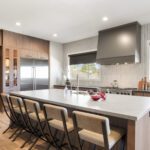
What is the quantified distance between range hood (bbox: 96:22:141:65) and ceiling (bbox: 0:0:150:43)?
0.71 feet

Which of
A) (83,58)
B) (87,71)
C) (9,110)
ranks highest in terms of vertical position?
→ (83,58)

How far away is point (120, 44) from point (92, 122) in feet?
10.7

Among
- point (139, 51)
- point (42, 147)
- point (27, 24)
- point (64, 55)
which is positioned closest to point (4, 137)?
point (42, 147)

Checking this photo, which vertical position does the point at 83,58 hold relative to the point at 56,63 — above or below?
above

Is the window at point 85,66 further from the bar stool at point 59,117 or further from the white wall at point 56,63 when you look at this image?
the bar stool at point 59,117

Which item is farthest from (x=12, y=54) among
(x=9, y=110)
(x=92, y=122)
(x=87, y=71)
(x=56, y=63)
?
(x=92, y=122)

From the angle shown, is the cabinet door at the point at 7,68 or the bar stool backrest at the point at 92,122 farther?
the cabinet door at the point at 7,68

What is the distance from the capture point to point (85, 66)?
5.97 meters

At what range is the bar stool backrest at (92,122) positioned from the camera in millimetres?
1361

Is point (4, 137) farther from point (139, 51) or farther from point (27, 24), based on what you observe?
A: point (139, 51)

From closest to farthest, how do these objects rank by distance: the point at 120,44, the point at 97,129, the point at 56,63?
the point at 97,129 < the point at 120,44 < the point at 56,63

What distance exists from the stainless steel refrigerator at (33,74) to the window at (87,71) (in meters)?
1.15

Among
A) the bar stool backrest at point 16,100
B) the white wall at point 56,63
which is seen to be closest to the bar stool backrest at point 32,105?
the bar stool backrest at point 16,100

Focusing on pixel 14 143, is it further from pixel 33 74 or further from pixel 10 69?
pixel 33 74
